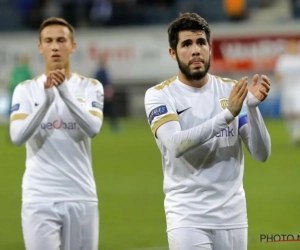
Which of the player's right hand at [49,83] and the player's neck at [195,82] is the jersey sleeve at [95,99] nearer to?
the player's right hand at [49,83]

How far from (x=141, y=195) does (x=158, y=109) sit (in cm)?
801

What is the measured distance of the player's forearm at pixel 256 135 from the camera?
5.31 meters

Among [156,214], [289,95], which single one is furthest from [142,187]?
[289,95]

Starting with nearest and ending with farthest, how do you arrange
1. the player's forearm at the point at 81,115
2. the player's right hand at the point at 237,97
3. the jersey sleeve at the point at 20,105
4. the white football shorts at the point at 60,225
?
the player's right hand at the point at 237,97, the white football shorts at the point at 60,225, the player's forearm at the point at 81,115, the jersey sleeve at the point at 20,105

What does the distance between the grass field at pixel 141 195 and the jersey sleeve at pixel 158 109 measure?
13.5ft

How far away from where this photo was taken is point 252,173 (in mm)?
15500

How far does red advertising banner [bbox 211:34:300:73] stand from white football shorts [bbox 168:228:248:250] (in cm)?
2293

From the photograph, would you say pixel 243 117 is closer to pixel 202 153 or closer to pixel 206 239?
pixel 202 153

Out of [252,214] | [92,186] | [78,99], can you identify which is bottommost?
[252,214]

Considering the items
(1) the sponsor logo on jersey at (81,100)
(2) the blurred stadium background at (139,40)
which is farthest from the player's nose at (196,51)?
(2) the blurred stadium background at (139,40)

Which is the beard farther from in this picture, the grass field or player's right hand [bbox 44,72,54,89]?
the grass field

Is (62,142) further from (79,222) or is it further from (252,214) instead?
(252,214)

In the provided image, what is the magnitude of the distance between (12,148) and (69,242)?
14.7 metres

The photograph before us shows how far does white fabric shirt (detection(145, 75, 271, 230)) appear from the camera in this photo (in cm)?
533
